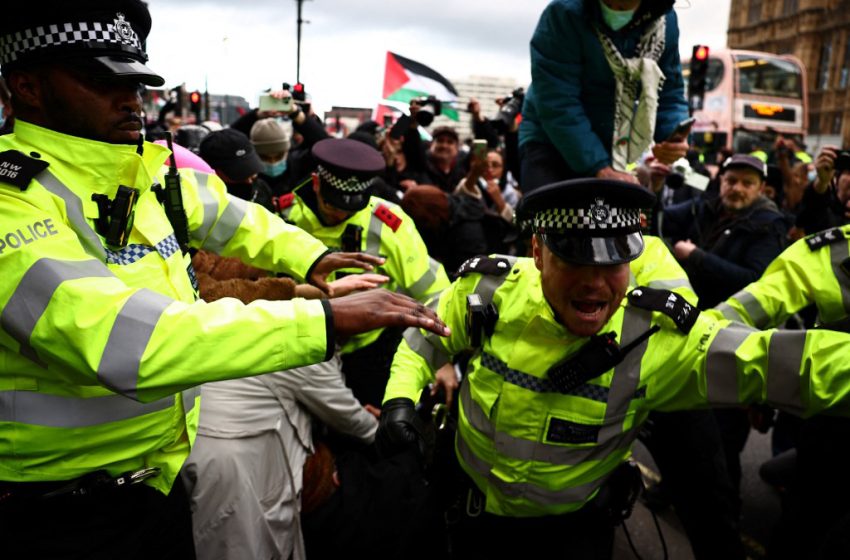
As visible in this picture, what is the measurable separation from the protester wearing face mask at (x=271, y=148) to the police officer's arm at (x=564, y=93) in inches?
114

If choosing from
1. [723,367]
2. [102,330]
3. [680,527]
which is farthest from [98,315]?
[680,527]

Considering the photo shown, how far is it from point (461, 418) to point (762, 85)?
55.9ft

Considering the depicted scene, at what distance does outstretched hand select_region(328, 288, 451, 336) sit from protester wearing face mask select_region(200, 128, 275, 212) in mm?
2662

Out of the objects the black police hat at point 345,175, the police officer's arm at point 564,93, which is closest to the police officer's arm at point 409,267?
the black police hat at point 345,175

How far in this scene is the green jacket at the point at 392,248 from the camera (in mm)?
3611

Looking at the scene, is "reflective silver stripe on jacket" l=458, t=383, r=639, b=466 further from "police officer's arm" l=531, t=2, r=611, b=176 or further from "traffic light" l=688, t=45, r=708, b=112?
"traffic light" l=688, t=45, r=708, b=112

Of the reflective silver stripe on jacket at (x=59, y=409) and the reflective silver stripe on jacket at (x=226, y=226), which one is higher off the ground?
the reflective silver stripe on jacket at (x=226, y=226)

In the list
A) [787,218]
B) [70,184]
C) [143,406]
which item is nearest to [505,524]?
[143,406]

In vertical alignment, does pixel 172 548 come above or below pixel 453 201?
below

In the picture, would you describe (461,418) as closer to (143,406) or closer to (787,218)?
(143,406)

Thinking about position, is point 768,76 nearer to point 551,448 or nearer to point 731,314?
point 731,314

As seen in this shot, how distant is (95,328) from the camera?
4.15 ft

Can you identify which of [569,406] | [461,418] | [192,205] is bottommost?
[461,418]

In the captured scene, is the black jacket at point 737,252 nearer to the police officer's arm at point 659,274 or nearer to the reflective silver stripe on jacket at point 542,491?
the police officer's arm at point 659,274
